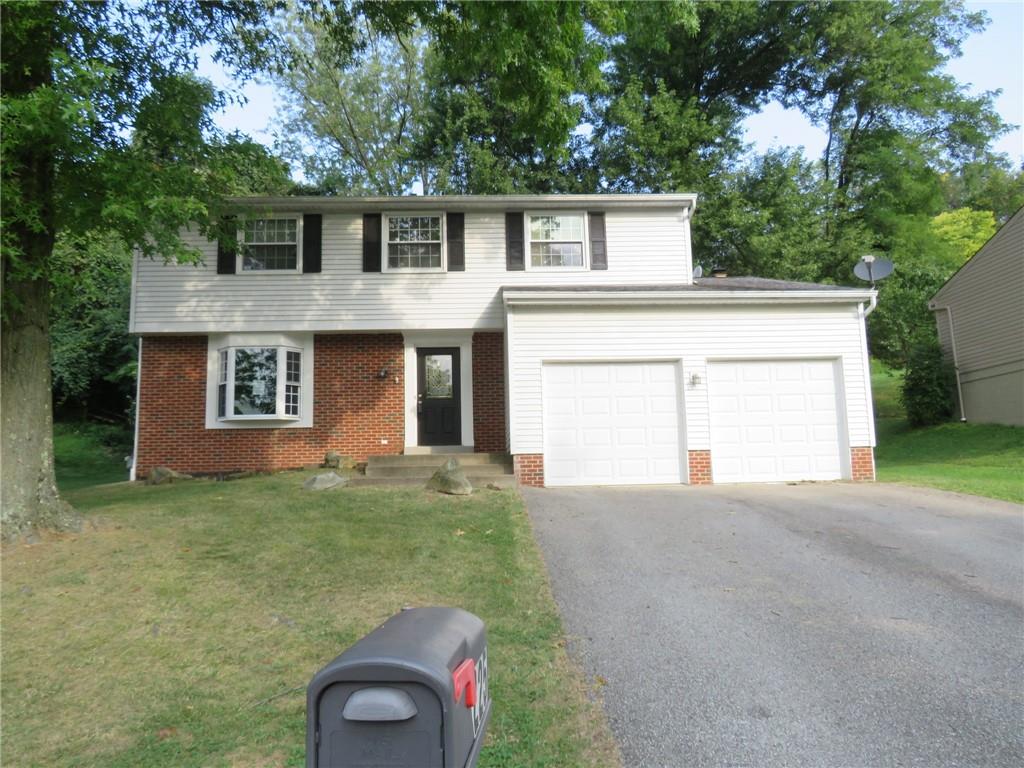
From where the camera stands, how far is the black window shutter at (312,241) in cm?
1224

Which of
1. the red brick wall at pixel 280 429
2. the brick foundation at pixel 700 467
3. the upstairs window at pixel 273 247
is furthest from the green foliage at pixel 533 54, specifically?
the red brick wall at pixel 280 429

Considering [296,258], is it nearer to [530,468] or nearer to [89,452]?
[530,468]

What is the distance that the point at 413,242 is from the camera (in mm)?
12422

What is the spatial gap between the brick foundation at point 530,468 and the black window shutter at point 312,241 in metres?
5.60

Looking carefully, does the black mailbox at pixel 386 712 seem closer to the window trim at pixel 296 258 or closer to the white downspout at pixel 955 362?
the window trim at pixel 296 258

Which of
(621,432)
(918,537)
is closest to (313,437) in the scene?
(621,432)

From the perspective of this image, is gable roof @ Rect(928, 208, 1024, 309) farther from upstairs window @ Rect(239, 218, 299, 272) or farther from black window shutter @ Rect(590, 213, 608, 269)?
upstairs window @ Rect(239, 218, 299, 272)

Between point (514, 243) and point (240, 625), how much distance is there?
31.3 ft

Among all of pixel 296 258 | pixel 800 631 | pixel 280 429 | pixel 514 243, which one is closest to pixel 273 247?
pixel 296 258

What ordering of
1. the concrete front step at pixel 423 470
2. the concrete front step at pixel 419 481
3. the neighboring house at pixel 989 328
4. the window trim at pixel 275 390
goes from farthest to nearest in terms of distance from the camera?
1. the neighboring house at pixel 989 328
2. the window trim at pixel 275 390
3. the concrete front step at pixel 423 470
4. the concrete front step at pixel 419 481

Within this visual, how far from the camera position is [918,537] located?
681 centimetres

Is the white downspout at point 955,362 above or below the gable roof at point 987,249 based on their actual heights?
below

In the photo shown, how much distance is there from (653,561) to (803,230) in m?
17.0

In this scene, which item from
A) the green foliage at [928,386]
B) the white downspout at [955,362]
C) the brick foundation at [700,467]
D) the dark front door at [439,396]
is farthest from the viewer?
the green foliage at [928,386]
